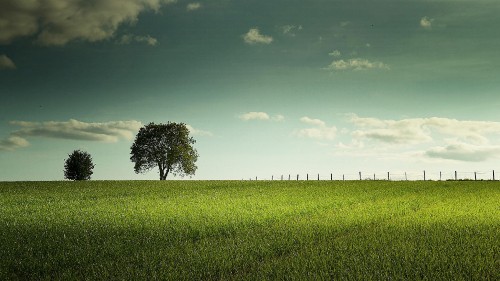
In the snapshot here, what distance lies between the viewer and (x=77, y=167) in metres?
105

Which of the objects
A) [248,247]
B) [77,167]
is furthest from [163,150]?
[248,247]

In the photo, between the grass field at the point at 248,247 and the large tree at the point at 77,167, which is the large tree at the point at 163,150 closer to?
the large tree at the point at 77,167

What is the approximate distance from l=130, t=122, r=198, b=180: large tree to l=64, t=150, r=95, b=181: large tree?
1705 centimetres

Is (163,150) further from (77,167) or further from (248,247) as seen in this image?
(248,247)

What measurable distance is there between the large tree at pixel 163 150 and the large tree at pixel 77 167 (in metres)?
17.0

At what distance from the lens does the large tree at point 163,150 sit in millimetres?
93438

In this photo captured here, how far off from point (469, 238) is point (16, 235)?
17444 millimetres

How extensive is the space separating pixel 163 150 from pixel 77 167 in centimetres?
2531

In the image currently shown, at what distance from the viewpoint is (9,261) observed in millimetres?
13172

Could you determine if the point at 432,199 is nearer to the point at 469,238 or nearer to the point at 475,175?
the point at 469,238

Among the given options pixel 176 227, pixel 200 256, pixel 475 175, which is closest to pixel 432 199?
pixel 176 227

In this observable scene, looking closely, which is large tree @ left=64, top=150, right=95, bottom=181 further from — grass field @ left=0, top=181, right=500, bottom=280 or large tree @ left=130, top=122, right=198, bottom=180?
grass field @ left=0, top=181, right=500, bottom=280

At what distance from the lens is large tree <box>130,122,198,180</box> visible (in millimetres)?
93438

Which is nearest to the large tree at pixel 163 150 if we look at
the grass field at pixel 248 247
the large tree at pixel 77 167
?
the large tree at pixel 77 167
